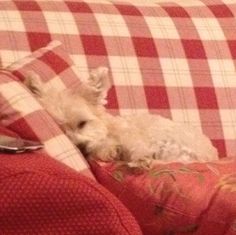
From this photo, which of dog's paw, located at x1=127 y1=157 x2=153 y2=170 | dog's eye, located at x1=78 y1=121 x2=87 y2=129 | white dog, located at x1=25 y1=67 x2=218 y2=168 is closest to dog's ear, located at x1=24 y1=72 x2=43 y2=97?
white dog, located at x1=25 y1=67 x2=218 y2=168

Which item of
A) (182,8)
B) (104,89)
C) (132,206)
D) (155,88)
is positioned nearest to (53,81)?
(104,89)

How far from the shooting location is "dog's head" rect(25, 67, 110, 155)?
1.49 metres

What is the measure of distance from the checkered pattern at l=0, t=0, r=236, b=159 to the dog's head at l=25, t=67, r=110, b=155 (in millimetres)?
267

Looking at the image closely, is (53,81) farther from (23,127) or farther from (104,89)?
(23,127)

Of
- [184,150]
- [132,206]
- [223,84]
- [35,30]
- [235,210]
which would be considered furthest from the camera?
[223,84]

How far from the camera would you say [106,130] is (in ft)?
5.15

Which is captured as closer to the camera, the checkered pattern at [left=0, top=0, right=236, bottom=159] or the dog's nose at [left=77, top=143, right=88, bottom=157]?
the dog's nose at [left=77, top=143, right=88, bottom=157]

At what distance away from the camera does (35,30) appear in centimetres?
188

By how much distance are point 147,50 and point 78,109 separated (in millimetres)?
Answer: 519

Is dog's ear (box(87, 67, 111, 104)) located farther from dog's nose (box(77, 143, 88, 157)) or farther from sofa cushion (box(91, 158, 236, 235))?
sofa cushion (box(91, 158, 236, 235))

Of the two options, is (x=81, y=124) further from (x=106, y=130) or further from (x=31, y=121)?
(x=31, y=121)

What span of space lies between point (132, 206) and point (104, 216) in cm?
28

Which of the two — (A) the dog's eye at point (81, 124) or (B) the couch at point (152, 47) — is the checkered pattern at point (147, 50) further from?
(A) the dog's eye at point (81, 124)

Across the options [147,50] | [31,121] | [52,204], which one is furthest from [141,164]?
[147,50]
